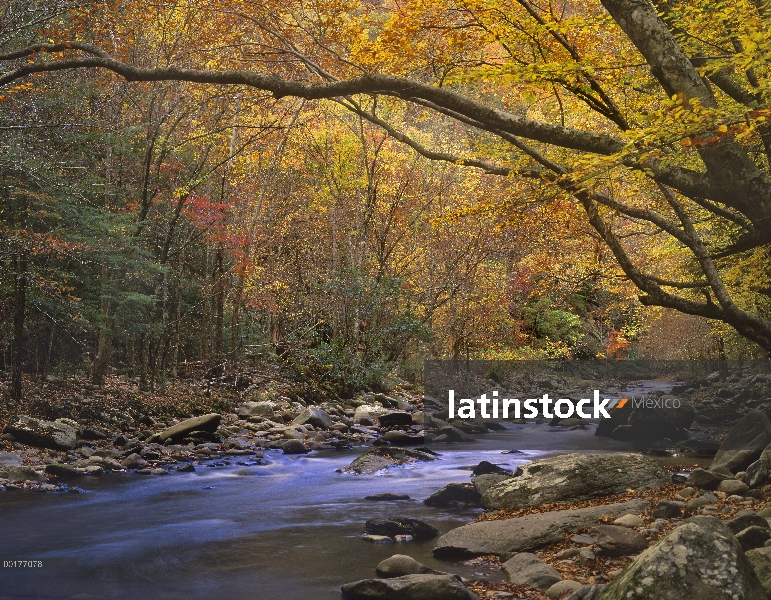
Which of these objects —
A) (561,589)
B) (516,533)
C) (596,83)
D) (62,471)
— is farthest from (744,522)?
(62,471)

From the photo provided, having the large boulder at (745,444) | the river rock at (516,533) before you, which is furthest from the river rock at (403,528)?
the large boulder at (745,444)

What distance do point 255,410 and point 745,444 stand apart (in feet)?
34.8

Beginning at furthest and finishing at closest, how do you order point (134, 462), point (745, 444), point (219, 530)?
point (134, 462) < point (745, 444) < point (219, 530)

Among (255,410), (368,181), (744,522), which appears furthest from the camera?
(368,181)

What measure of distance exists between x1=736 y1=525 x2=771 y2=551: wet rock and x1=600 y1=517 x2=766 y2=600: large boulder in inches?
54.6

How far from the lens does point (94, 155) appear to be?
1708cm

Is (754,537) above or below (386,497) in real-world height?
above

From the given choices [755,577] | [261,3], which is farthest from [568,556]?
[261,3]

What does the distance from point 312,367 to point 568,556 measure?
13.7 metres

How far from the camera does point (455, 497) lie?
10641 millimetres

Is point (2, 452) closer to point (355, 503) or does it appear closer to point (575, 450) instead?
point (355, 503)

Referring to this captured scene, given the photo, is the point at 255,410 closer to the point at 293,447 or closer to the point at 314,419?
the point at 314,419

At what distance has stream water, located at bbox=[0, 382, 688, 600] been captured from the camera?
7098 mm

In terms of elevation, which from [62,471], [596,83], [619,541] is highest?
[596,83]
